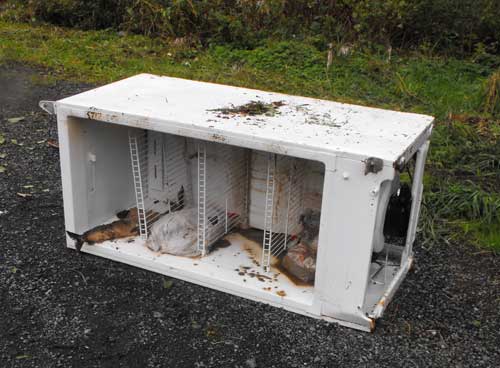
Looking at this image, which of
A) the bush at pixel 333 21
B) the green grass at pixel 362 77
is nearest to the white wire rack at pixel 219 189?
the green grass at pixel 362 77

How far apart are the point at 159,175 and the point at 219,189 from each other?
390 millimetres

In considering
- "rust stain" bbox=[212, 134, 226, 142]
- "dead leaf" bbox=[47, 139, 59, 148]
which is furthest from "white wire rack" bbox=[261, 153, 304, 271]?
"dead leaf" bbox=[47, 139, 59, 148]

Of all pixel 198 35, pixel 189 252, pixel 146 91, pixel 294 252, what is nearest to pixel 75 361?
pixel 189 252

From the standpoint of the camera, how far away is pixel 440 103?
537 cm

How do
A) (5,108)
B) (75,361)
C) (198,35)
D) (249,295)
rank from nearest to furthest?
(75,361)
(249,295)
(5,108)
(198,35)

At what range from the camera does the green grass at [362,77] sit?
3861mm

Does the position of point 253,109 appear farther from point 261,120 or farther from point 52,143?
point 52,143

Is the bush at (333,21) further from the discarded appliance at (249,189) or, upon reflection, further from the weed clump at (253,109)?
the weed clump at (253,109)

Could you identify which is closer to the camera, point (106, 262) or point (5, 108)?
point (106, 262)

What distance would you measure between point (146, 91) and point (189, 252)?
0.80 metres

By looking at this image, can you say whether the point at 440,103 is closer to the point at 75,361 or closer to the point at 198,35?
the point at 198,35

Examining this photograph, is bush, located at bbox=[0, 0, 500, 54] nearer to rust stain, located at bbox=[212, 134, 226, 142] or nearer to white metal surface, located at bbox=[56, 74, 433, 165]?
white metal surface, located at bbox=[56, 74, 433, 165]

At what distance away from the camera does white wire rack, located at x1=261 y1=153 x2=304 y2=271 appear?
2965 mm

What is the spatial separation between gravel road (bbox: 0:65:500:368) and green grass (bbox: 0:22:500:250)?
0.60m
